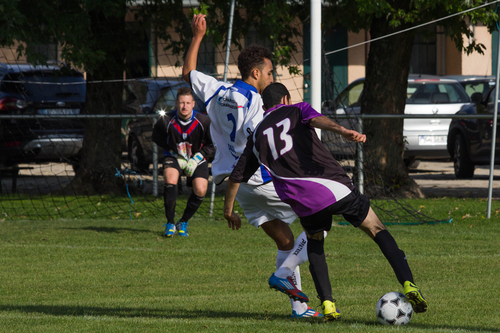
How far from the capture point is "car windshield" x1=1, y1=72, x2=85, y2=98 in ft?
45.8

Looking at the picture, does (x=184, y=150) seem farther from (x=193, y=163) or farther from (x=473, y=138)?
(x=473, y=138)

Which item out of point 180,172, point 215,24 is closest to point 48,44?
point 215,24

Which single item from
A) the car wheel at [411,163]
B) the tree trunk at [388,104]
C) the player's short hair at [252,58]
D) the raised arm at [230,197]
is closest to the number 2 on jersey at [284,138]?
the raised arm at [230,197]

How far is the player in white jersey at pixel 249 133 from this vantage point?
5297 millimetres

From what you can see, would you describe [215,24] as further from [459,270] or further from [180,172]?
[459,270]

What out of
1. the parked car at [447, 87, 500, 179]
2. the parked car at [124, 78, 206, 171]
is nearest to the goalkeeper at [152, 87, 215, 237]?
the parked car at [124, 78, 206, 171]

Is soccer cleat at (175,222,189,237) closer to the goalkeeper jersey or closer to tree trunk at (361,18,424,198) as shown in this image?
the goalkeeper jersey

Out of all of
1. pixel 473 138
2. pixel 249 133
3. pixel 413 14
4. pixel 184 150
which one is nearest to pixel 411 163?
pixel 473 138

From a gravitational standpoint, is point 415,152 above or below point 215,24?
below

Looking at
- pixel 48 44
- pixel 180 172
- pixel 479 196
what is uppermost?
pixel 48 44

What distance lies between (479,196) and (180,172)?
234 inches

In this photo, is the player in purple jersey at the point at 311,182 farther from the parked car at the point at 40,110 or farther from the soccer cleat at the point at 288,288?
the parked car at the point at 40,110

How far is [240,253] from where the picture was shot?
7816 millimetres

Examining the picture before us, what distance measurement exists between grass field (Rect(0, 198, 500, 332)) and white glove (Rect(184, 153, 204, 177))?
84 centimetres
